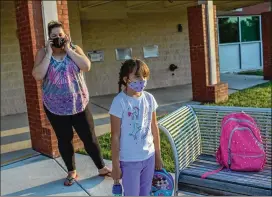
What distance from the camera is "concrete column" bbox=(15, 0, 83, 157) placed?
17.2ft

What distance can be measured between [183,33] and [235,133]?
970 centimetres

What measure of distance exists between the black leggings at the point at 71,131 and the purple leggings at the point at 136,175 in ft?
4.54

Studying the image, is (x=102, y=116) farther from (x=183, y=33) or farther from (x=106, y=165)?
(x=183, y=33)

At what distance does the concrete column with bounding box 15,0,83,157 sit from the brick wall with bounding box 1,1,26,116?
11.1 ft

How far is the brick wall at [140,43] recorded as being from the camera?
35.3 feet

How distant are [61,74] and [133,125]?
1.37 metres

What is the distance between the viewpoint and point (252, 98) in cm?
855

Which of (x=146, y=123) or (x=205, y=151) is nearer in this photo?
(x=146, y=123)

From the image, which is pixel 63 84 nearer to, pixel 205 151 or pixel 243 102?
pixel 205 151

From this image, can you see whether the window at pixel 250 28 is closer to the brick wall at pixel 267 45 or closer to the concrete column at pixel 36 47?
the brick wall at pixel 267 45

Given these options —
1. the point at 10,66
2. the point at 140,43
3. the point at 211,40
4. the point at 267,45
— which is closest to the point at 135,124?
the point at 211,40

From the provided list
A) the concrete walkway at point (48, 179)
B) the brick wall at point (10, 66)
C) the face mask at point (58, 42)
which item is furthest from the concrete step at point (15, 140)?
the face mask at point (58, 42)

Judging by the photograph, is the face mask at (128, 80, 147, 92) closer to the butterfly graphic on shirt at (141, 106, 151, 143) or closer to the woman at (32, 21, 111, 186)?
the butterfly graphic on shirt at (141, 106, 151, 143)

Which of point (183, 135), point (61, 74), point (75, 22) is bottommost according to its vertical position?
point (183, 135)
